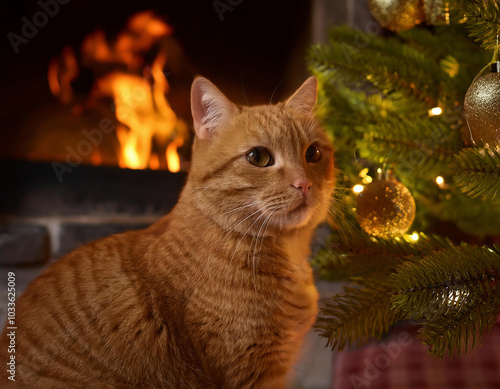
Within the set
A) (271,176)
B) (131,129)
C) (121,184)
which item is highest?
(271,176)

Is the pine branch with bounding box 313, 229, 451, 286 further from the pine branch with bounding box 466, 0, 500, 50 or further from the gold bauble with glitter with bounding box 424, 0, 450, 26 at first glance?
the gold bauble with glitter with bounding box 424, 0, 450, 26

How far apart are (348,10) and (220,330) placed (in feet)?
5.46

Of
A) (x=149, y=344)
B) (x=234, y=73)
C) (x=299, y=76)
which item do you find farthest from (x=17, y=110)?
(x=149, y=344)

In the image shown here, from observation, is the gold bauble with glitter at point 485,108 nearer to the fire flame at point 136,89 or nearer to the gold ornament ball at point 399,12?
the gold ornament ball at point 399,12

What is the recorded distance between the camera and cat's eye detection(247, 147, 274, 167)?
1.00 m

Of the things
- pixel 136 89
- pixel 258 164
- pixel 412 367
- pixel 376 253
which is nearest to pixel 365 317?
pixel 376 253

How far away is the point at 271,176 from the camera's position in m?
0.97

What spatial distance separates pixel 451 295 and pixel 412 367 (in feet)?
3.83

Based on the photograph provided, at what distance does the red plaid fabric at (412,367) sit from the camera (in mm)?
1602

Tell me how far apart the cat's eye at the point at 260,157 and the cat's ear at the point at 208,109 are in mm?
131

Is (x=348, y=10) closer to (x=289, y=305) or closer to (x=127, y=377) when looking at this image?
(x=289, y=305)

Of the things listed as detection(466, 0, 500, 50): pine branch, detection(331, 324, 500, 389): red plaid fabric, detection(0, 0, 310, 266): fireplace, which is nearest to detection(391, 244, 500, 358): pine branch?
detection(466, 0, 500, 50): pine branch

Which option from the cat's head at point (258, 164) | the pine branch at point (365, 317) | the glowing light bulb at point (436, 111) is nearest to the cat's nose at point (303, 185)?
the cat's head at point (258, 164)

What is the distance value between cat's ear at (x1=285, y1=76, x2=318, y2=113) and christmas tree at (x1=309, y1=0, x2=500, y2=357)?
2.4 inches
